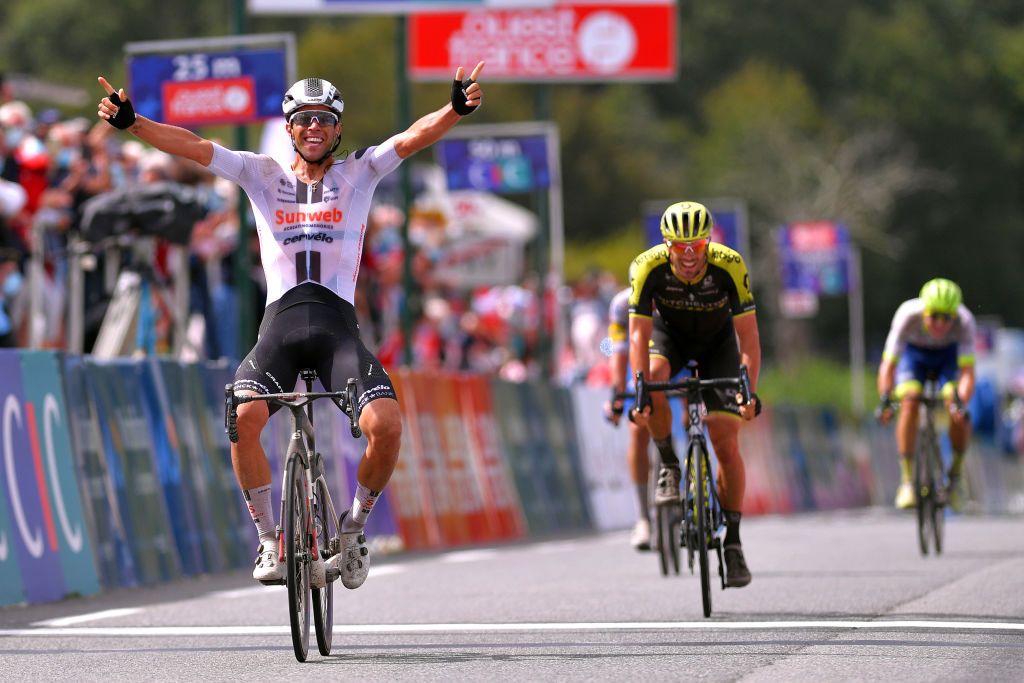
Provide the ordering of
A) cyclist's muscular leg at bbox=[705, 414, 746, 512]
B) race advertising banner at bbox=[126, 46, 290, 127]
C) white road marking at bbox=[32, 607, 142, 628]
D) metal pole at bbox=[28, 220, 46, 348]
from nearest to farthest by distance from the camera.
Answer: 1. white road marking at bbox=[32, 607, 142, 628]
2. cyclist's muscular leg at bbox=[705, 414, 746, 512]
3. metal pole at bbox=[28, 220, 46, 348]
4. race advertising banner at bbox=[126, 46, 290, 127]

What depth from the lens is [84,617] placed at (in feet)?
39.5

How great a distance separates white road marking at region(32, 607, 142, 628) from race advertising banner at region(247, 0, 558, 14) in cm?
1058

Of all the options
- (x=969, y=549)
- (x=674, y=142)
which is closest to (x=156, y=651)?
(x=969, y=549)

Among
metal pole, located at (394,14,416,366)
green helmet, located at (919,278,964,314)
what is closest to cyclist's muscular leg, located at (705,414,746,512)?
green helmet, located at (919,278,964,314)

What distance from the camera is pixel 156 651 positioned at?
399 inches

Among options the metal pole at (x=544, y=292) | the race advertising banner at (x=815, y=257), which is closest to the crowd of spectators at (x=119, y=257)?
the metal pole at (x=544, y=292)

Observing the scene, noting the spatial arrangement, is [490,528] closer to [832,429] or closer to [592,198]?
[832,429]

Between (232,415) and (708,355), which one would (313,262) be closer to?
(232,415)

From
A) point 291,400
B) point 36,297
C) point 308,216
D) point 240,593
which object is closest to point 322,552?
point 291,400

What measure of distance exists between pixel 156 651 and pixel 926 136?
298 ft

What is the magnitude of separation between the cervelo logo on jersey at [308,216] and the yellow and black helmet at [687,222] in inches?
89.6

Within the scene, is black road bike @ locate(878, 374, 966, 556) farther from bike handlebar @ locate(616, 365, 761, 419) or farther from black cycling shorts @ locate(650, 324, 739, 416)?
bike handlebar @ locate(616, 365, 761, 419)

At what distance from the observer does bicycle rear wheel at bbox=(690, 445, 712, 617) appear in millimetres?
11375

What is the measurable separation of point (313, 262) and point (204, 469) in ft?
19.5
